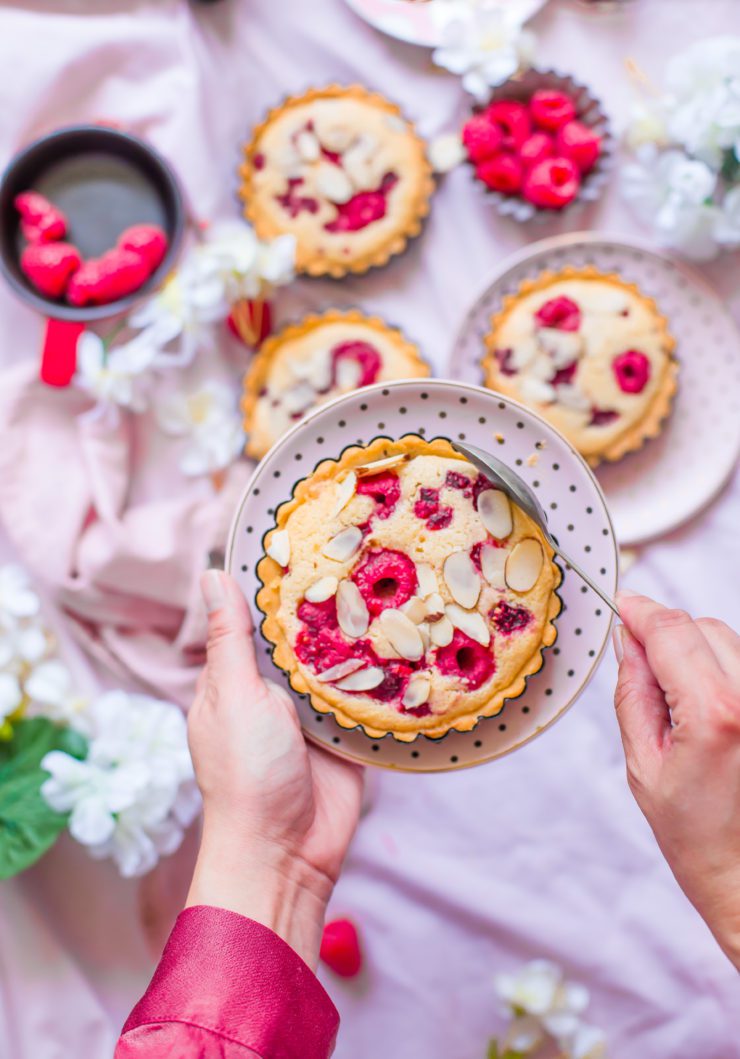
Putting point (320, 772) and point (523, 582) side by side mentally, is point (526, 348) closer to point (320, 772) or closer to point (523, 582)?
point (523, 582)

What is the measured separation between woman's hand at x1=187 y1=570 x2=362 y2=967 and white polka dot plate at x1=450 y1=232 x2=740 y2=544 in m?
0.76

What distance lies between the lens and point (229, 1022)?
4.02ft

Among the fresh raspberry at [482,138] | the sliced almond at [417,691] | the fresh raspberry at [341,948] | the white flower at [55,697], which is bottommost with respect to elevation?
the fresh raspberry at [341,948]

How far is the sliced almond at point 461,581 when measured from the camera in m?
1.34

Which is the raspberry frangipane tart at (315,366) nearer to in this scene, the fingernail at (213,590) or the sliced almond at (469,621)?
the fingernail at (213,590)

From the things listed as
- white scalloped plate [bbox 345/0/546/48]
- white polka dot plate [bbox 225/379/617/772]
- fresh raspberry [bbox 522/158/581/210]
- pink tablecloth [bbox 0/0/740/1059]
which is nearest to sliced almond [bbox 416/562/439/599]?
white polka dot plate [bbox 225/379/617/772]

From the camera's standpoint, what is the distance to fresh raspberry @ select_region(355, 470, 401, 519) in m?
1.36

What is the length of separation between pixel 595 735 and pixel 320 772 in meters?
0.61

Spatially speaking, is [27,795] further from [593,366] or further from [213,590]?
[593,366]

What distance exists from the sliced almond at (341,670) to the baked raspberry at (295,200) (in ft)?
3.23

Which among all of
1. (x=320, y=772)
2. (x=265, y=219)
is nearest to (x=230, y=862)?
(x=320, y=772)

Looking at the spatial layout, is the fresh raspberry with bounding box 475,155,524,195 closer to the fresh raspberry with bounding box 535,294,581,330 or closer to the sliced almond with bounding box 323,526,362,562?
the fresh raspberry with bounding box 535,294,581,330

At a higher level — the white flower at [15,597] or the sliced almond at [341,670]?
the sliced almond at [341,670]

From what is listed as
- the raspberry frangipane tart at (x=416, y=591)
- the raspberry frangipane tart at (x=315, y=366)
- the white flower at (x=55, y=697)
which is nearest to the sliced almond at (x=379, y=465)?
the raspberry frangipane tart at (x=416, y=591)
